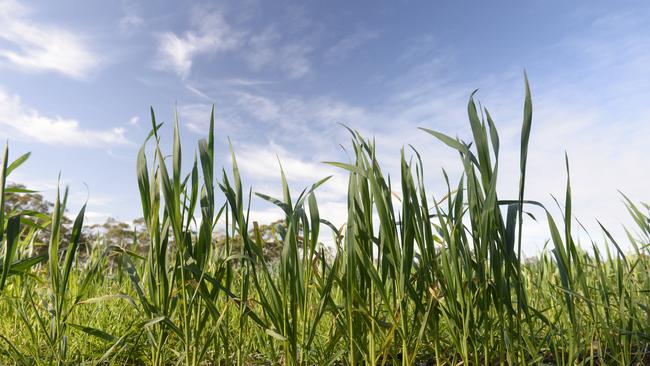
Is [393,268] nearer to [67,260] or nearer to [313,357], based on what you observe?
[313,357]

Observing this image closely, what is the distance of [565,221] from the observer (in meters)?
1.35

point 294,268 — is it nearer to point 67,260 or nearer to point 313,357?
point 313,357

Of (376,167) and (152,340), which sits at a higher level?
(376,167)

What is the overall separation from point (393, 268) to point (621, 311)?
68 centimetres

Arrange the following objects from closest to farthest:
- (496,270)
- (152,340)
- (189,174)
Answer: (496,270) → (152,340) → (189,174)

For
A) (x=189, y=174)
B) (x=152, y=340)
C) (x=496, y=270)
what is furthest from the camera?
(x=189, y=174)

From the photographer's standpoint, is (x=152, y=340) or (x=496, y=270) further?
(x=152, y=340)

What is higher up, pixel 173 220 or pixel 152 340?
pixel 173 220

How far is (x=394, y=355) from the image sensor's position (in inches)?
54.5

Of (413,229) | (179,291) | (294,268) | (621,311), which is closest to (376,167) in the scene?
(413,229)

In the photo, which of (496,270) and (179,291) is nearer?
(496,270)

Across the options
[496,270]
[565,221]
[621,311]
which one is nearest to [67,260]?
[496,270]

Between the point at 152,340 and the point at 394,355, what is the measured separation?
724 millimetres

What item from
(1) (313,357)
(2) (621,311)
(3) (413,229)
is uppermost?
(3) (413,229)
